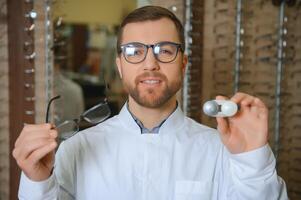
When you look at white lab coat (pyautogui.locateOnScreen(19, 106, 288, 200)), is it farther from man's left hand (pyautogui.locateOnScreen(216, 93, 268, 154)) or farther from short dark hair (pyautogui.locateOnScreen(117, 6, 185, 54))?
short dark hair (pyautogui.locateOnScreen(117, 6, 185, 54))

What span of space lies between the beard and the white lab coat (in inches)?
2.4

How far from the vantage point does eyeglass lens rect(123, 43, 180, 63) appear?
3.03 ft

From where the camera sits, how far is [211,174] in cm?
93

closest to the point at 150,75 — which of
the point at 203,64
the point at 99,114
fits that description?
the point at 99,114

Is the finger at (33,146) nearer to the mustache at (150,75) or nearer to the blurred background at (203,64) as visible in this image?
the mustache at (150,75)

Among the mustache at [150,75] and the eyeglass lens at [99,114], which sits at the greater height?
the mustache at [150,75]

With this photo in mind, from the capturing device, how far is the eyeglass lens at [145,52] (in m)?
0.92

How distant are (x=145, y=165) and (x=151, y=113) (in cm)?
13

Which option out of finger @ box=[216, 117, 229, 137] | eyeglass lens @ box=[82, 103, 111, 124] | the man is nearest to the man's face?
the man

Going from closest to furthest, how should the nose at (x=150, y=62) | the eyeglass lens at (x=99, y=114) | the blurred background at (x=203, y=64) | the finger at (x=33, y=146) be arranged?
the finger at (x=33, y=146) → the nose at (x=150, y=62) → the eyeglass lens at (x=99, y=114) → the blurred background at (x=203, y=64)

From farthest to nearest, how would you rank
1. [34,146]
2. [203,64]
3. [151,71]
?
[203,64] → [151,71] → [34,146]

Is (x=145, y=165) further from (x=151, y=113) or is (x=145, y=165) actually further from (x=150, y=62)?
(x=150, y=62)

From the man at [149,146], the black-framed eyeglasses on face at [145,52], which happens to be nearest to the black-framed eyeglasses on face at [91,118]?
the man at [149,146]

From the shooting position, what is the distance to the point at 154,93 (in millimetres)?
929
